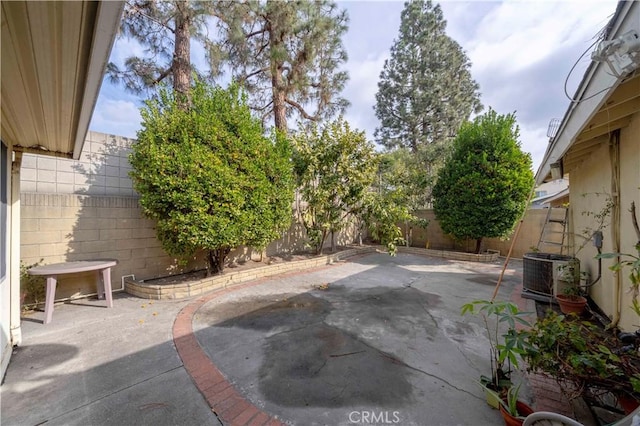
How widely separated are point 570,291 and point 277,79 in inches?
370

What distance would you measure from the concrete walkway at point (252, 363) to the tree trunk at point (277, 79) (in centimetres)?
613

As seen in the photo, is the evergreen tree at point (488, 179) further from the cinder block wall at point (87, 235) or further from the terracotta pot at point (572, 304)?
the cinder block wall at point (87, 235)

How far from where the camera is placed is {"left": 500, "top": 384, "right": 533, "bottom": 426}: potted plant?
1.79 metres

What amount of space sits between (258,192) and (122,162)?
2908mm

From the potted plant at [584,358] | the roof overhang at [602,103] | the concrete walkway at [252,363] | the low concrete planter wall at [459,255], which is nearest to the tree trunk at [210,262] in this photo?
the concrete walkway at [252,363]

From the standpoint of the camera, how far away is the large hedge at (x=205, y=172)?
15.3 ft

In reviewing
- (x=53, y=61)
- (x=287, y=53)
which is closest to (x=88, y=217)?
(x=53, y=61)

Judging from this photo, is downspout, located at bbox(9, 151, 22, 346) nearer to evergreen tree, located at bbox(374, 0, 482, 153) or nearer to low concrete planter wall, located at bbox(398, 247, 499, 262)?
low concrete planter wall, located at bbox(398, 247, 499, 262)

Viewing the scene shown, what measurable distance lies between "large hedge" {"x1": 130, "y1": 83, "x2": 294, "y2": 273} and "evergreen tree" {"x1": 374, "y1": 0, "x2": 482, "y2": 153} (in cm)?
1317

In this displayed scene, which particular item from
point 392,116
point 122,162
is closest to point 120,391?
point 122,162

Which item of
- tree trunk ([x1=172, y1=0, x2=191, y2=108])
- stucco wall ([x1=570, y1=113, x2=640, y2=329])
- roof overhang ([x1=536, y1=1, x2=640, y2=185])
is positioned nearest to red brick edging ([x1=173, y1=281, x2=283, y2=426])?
stucco wall ([x1=570, y1=113, x2=640, y2=329])

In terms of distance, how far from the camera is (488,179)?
820 centimetres

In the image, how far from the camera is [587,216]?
4961 mm

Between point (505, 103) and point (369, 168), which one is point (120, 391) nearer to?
point (369, 168)
